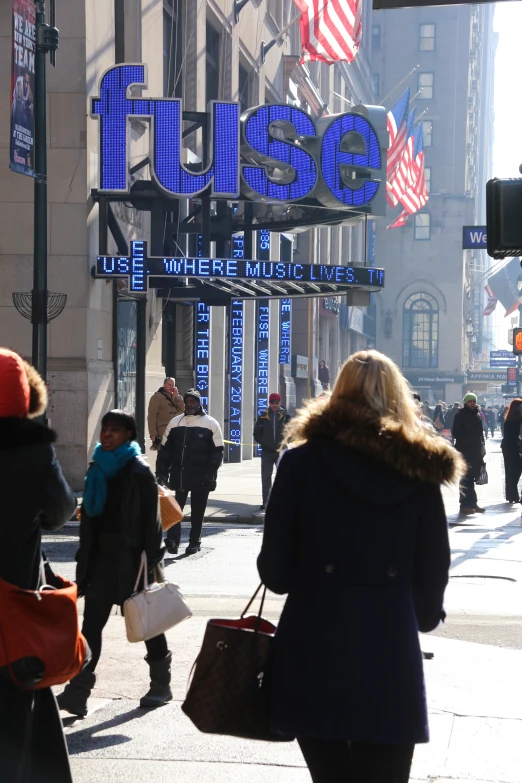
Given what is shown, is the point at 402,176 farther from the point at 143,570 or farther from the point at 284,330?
the point at 143,570

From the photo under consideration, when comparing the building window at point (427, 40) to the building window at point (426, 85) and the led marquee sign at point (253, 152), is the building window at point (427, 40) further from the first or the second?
the led marquee sign at point (253, 152)

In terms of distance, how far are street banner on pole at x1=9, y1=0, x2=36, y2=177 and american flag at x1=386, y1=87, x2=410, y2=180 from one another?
21.0 m

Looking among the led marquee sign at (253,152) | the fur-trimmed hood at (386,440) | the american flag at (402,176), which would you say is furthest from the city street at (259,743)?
the american flag at (402,176)

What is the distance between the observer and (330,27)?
97.6 feet

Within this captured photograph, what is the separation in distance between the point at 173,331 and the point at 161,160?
6.59 meters

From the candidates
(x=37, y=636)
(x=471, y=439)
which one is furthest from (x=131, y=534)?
(x=471, y=439)

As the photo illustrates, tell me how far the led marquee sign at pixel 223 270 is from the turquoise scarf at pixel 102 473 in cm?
1374

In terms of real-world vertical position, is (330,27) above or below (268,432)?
above

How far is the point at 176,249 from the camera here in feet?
81.4

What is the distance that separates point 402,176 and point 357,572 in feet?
116

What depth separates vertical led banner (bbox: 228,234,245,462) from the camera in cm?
3183

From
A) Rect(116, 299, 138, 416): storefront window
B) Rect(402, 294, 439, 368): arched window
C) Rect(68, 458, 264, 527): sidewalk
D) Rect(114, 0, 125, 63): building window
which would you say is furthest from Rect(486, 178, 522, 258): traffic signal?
Rect(402, 294, 439, 368): arched window

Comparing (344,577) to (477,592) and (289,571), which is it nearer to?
(289,571)

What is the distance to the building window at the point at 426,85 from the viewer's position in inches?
3782
